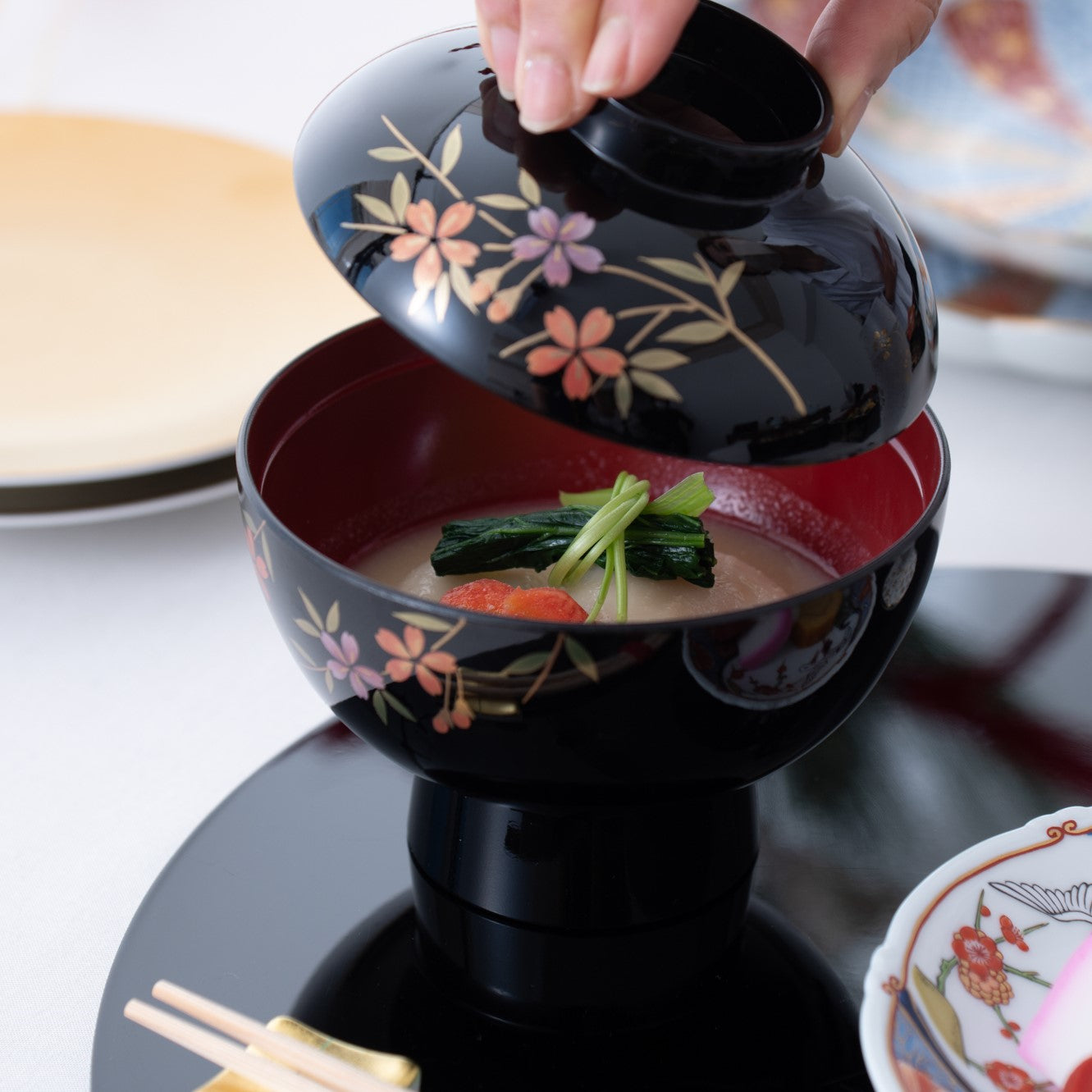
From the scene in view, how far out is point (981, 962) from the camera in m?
0.65

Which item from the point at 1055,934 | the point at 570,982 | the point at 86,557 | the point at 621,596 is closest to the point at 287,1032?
the point at 570,982

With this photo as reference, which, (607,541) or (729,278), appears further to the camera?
(607,541)

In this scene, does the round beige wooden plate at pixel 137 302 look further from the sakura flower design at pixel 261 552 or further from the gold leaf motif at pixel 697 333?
the gold leaf motif at pixel 697 333

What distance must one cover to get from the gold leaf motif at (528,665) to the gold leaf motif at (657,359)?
0.12 meters

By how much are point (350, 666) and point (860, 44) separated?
0.43m

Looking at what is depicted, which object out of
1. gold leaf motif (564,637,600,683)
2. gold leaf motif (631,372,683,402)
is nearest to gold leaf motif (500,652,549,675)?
gold leaf motif (564,637,600,683)

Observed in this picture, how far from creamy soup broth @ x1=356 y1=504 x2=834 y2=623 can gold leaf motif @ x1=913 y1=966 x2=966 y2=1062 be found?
0.20m

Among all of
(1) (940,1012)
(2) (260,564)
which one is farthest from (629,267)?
(1) (940,1012)

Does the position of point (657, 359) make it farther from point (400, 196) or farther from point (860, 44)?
point (860, 44)

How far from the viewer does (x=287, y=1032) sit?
0.66 metres

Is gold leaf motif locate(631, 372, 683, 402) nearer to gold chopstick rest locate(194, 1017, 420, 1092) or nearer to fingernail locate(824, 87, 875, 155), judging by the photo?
fingernail locate(824, 87, 875, 155)

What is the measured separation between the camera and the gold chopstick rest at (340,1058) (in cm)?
63

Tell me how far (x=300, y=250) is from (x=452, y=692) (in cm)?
81

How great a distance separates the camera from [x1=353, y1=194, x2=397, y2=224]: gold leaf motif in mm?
571
